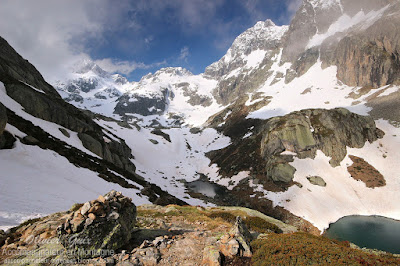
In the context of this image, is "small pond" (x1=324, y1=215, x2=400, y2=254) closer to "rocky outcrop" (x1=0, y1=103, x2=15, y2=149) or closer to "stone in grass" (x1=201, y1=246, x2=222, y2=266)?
"stone in grass" (x1=201, y1=246, x2=222, y2=266)

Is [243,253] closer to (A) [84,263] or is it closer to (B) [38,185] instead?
(A) [84,263]

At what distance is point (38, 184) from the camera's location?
55.3 ft

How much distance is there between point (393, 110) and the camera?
245ft

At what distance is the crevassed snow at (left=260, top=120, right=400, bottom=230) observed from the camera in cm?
4312

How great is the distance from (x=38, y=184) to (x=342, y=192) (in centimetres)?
6312

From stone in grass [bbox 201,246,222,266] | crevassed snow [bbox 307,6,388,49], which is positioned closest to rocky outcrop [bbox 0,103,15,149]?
stone in grass [bbox 201,246,222,266]

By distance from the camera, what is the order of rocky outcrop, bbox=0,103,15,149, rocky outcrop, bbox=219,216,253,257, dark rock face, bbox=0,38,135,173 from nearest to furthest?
rocky outcrop, bbox=219,216,253,257 → rocky outcrop, bbox=0,103,15,149 → dark rock face, bbox=0,38,135,173

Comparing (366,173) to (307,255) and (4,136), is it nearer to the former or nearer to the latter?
(307,255)

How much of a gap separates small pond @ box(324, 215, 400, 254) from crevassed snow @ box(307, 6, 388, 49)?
539 ft

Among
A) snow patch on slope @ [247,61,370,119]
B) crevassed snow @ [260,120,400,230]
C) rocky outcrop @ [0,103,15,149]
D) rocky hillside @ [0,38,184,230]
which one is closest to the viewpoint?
rocky hillside @ [0,38,184,230]

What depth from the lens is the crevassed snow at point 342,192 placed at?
43.1 m

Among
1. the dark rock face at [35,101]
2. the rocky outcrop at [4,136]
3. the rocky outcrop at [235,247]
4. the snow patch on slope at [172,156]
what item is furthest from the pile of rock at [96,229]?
the snow patch on slope at [172,156]

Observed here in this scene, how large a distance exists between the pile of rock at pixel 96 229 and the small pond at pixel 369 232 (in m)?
41.7

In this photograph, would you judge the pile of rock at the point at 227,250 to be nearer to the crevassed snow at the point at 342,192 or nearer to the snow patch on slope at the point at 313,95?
the crevassed snow at the point at 342,192
